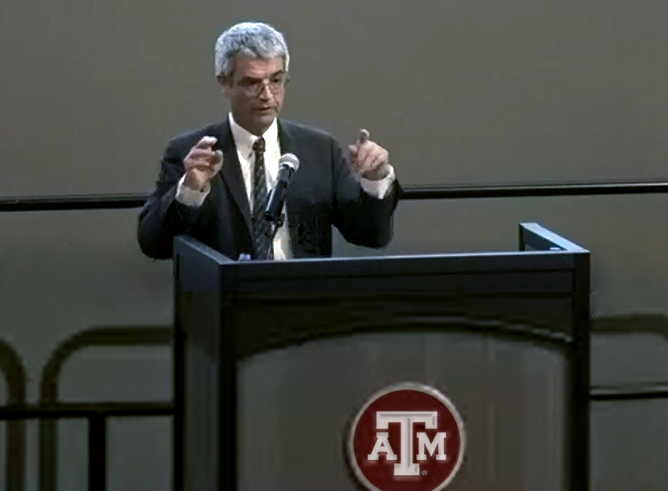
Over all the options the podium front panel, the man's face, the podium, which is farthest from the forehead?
the podium front panel

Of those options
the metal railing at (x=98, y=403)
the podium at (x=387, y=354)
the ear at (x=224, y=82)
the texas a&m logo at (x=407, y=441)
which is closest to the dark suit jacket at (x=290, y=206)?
the ear at (x=224, y=82)

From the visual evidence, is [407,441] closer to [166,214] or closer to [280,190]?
[280,190]

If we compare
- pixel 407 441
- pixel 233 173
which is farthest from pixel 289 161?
pixel 407 441

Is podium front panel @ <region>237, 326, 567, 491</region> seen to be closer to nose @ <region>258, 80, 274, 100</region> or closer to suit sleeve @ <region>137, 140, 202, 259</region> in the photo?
suit sleeve @ <region>137, 140, 202, 259</region>

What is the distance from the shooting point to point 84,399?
387 cm

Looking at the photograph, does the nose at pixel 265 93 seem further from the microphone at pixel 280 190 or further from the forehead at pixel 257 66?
the microphone at pixel 280 190

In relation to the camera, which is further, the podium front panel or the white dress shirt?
the white dress shirt

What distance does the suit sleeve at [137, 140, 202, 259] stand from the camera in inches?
95.0

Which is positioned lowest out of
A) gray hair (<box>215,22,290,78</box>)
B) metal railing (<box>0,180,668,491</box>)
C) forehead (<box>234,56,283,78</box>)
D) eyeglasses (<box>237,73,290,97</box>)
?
metal railing (<box>0,180,668,491</box>)

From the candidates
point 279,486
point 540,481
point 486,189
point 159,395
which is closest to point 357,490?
point 279,486

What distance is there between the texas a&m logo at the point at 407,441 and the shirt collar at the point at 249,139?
597 mm

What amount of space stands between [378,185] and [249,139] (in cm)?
25

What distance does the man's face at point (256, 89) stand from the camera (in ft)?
7.97

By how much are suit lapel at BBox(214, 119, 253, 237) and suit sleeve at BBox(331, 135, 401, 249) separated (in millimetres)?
177
